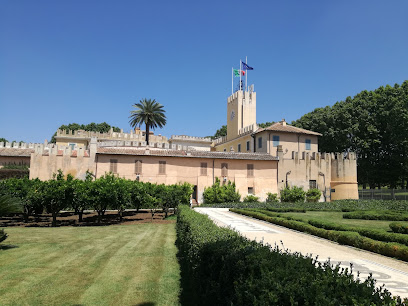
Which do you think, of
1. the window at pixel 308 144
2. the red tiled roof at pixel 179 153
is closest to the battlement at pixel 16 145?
the red tiled roof at pixel 179 153

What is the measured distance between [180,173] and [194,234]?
27.9 meters

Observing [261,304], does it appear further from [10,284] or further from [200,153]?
[200,153]

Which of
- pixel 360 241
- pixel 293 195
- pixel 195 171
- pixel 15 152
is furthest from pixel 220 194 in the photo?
pixel 15 152

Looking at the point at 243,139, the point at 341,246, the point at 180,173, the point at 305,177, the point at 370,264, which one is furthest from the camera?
the point at 243,139

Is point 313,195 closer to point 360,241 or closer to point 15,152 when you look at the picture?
point 360,241

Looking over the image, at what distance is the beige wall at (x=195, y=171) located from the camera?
33228mm

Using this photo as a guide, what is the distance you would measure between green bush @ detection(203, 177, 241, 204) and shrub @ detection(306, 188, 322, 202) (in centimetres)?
898

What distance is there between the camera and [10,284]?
7004 millimetres

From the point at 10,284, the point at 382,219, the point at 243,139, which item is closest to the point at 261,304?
the point at 10,284

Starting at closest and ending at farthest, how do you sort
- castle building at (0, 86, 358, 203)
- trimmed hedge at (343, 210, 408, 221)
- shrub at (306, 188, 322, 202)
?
trimmed hedge at (343, 210, 408, 221), castle building at (0, 86, 358, 203), shrub at (306, 188, 322, 202)

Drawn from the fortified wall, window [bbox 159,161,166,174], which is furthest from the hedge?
window [bbox 159,161,166,174]

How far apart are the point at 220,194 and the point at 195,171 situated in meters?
4.10

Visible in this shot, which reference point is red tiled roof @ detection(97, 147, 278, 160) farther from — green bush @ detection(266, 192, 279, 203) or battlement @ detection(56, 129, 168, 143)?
battlement @ detection(56, 129, 168, 143)

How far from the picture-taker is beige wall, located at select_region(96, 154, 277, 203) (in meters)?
33.2
